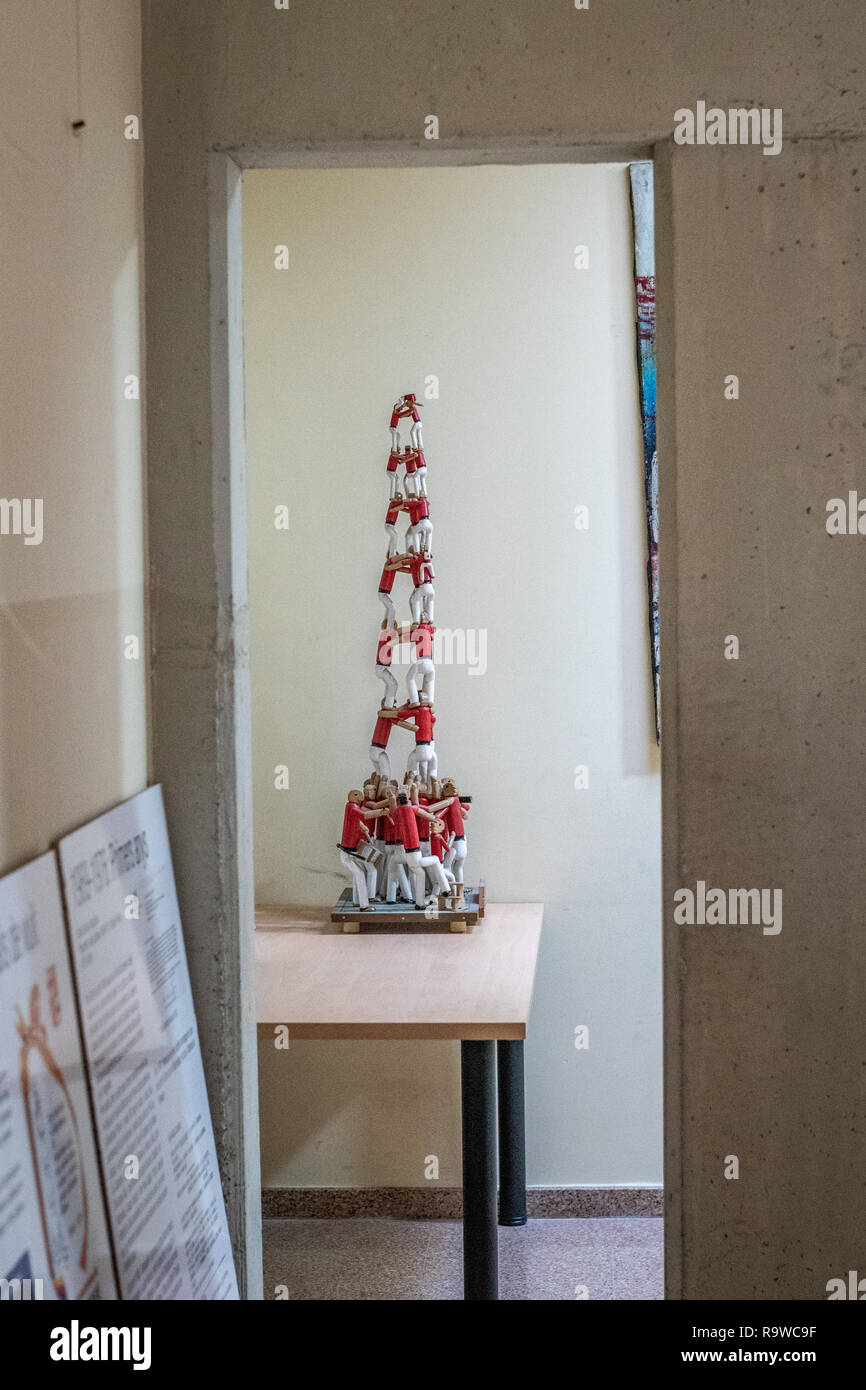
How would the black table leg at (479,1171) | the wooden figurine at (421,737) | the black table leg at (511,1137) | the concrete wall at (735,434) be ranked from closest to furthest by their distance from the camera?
the concrete wall at (735,434), the black table leg at (479,1171), the wooden figurine at (421,737), the black table leg at (511,1137)

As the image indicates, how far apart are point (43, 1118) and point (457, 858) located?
6.57 feet

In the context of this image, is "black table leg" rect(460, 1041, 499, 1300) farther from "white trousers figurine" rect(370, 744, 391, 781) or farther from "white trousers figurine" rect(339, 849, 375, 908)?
"white trousers figurine" rect(370, 744, 391, 781)

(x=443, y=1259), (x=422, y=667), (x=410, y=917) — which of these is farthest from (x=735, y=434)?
(x=443, y=1259)

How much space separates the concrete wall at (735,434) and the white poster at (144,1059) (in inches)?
28.5

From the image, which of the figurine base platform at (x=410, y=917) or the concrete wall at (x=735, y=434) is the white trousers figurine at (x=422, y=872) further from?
the concrete wall at (x=735, y=434)

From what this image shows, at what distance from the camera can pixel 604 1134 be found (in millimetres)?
3576

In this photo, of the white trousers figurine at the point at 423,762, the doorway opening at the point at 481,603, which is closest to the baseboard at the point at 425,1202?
the doorway opening at the point at 481,603

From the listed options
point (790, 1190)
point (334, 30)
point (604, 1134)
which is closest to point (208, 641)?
point (334, 30)

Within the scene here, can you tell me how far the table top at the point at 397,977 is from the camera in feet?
8.46

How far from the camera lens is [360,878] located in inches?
129

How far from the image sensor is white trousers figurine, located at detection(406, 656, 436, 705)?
3.29m

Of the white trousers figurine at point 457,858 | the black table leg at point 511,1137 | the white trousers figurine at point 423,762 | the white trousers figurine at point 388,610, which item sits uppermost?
the white trousers figurine at point 388,610
